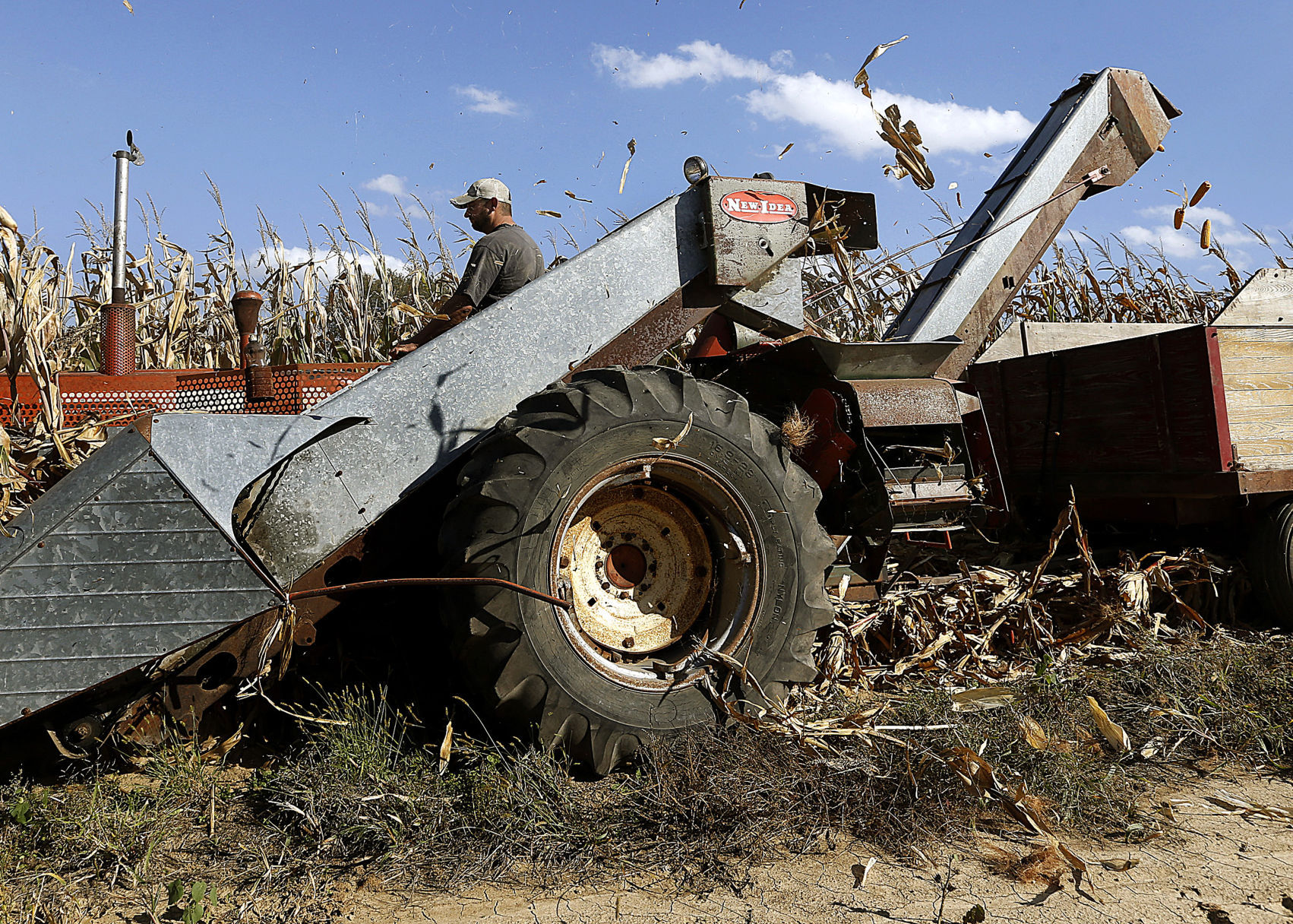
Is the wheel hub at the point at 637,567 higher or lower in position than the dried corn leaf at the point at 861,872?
higher

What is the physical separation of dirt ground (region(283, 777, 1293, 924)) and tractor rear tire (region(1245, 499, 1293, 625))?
2.19m

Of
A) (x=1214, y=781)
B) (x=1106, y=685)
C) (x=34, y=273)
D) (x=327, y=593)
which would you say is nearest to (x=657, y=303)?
(x=327, y=593)

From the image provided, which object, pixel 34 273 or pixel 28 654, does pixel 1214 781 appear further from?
pixel 34 273

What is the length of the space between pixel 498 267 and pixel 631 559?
1661mm

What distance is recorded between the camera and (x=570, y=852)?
258cm

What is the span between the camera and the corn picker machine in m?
2.64

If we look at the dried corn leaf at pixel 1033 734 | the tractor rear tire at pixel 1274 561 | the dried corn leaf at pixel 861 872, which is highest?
the tractor rear tire at pixel 1274 561

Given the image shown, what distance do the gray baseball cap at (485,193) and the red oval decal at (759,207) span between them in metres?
1.42

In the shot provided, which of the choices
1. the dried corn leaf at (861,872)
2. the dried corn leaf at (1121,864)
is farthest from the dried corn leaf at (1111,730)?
the dried corn leaf at (861,872)

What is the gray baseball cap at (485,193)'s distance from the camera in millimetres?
4723

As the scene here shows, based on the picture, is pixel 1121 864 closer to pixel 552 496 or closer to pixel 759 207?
pixel 552 496

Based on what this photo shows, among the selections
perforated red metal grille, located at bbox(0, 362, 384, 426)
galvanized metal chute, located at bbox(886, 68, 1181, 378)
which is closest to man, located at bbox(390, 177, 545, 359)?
perforated red metal grille, located at bbox(0, 362, 384, 426)

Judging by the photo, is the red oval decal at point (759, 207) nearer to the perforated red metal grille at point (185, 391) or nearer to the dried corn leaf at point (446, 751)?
the perforated red metal grille at point (185, 391)

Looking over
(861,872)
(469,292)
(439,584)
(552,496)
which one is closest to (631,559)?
(552,496)
